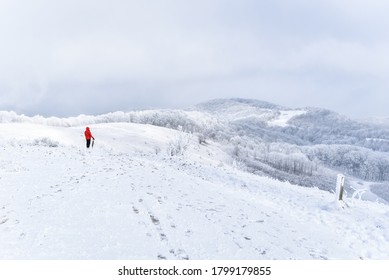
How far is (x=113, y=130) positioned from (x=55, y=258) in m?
124

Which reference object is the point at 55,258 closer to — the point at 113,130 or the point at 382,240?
the point at 382,240

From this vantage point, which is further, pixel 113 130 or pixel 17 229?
pixel 113 130

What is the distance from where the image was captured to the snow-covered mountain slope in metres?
10.8

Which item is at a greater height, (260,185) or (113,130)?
(260,185)

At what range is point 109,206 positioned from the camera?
1445cm

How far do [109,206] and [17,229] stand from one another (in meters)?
3.48

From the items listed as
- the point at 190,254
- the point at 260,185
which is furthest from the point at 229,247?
the point at 260,185

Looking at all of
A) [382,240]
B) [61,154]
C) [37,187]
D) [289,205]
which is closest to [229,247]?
[382,240]

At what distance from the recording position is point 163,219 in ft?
43.4

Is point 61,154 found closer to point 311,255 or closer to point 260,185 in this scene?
point 260,185

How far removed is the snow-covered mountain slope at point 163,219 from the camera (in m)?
10.8

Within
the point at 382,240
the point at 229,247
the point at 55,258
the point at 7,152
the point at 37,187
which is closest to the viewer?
the point at 55,258

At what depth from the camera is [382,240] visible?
45.2ft

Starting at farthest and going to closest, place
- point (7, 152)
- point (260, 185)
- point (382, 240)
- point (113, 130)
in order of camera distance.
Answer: point (113, 130)
point (7, 152)
point (260, 185)
point (382, 240)
